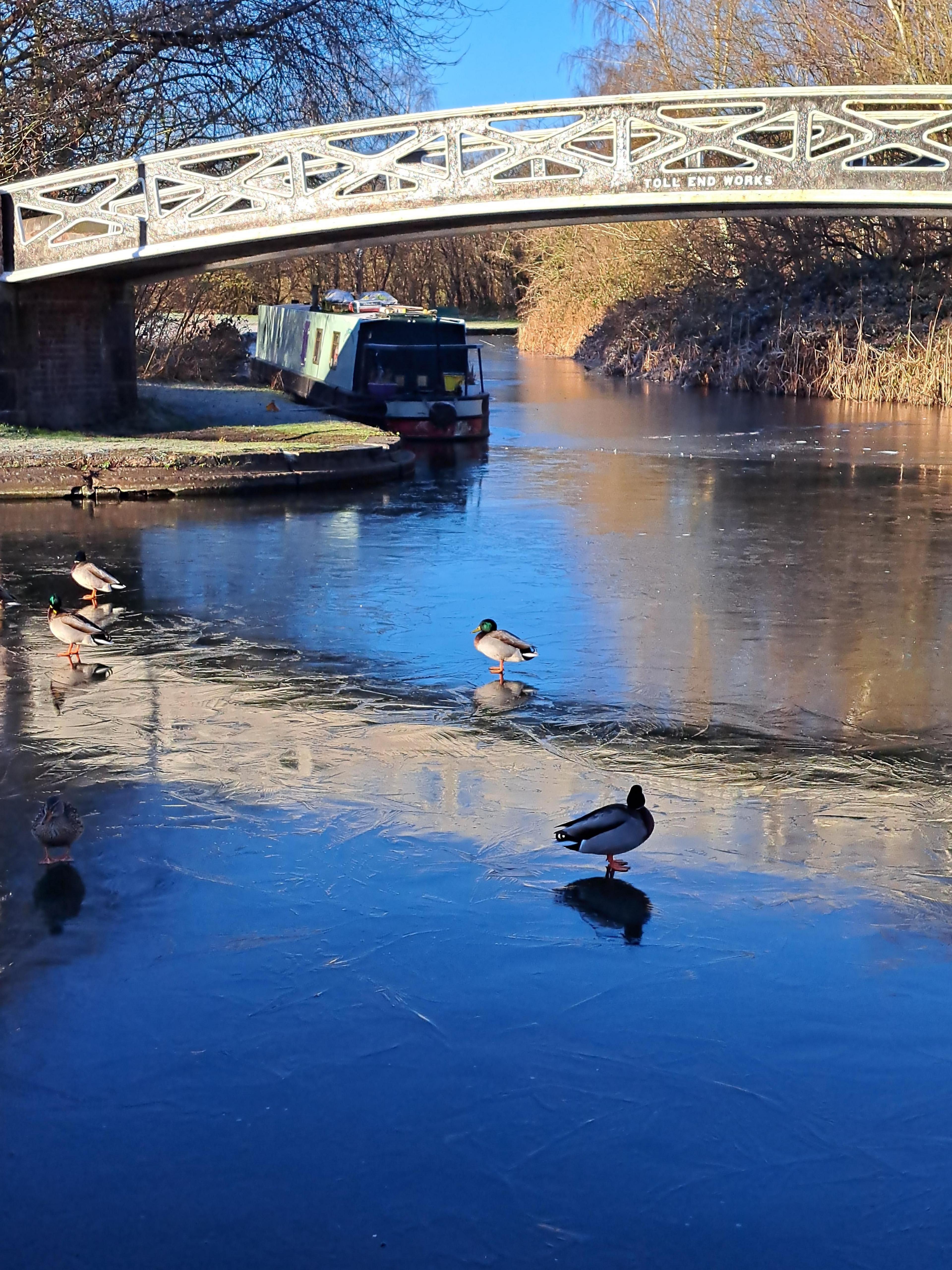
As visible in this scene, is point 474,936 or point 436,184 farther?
point 436,184

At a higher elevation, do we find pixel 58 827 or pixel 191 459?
pixel 191 459

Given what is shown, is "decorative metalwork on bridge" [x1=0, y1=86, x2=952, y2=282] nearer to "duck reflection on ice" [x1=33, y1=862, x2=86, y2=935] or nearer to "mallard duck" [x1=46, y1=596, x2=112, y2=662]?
"mallard duck" [x1=46, y1=596, x2=112, y2=662]

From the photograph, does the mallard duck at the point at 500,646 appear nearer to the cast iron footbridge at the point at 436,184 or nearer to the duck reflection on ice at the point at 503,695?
the duck reflection on ice at the point at 503,695

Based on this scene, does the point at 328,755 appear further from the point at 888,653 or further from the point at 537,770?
the point at 888,653

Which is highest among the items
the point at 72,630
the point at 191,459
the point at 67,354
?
the point at 67,354

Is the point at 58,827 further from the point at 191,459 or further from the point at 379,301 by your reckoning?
Answer: the point at 379,301

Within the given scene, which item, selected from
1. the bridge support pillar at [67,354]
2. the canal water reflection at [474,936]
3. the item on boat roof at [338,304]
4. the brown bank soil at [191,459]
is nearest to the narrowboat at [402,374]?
the item on boat roof at [338,304]

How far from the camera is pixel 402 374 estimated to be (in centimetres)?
2559

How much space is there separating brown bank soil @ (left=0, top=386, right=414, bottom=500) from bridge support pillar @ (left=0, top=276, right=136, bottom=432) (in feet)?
1.42

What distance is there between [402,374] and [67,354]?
725 centimetres

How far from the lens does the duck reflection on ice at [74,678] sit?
8.80 meters

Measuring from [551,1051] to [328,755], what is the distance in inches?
123

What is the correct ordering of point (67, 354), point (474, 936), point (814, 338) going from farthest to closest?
point (814, 338), point (67, 354), point (474, 936)

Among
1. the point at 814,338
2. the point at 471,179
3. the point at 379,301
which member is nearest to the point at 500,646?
the point at 471,179
